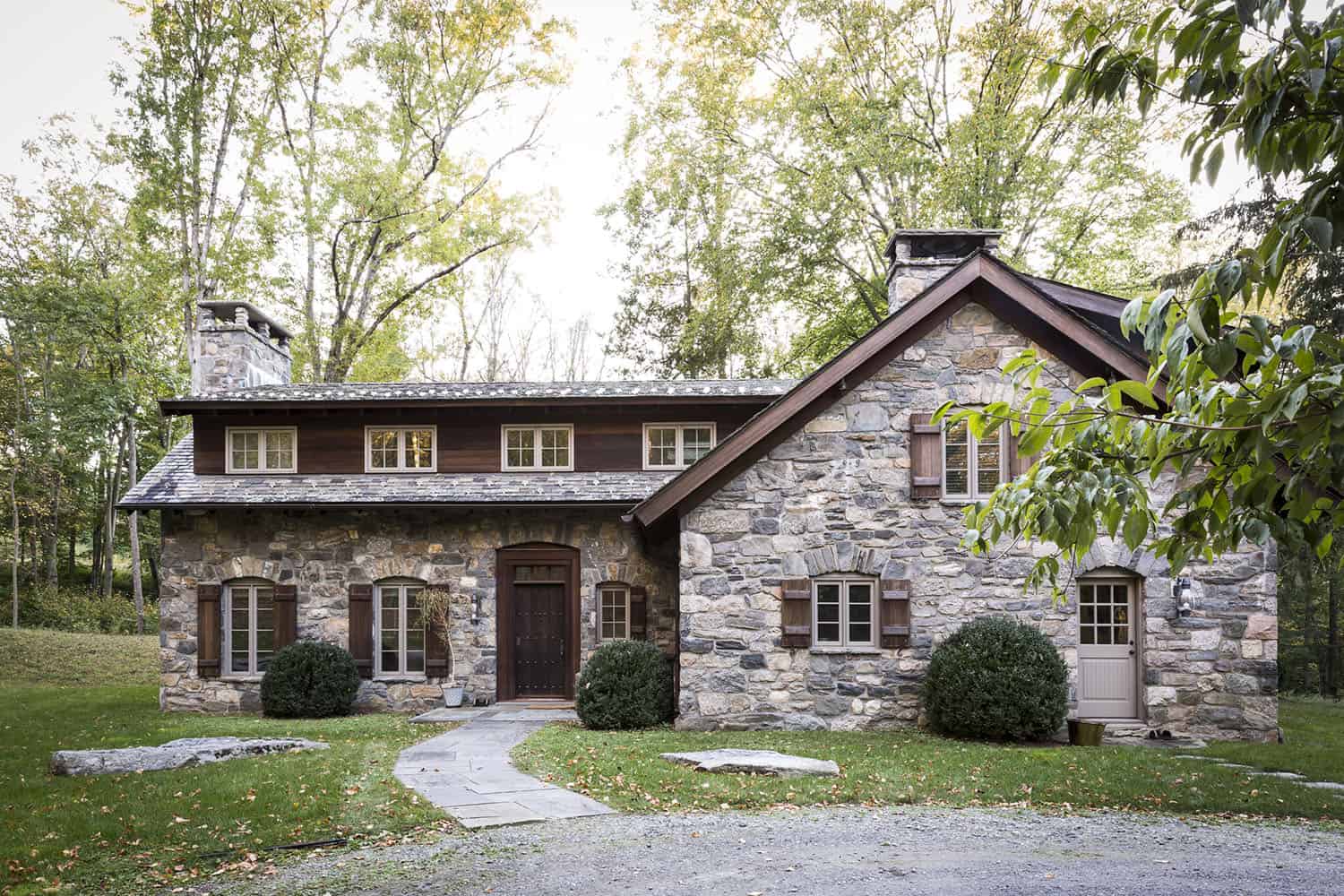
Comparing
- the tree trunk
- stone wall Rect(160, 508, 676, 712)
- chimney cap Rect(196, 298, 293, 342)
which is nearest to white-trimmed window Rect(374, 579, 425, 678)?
stone wall Rect(160, 508, 676, 712)

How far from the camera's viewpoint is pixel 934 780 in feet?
28.9

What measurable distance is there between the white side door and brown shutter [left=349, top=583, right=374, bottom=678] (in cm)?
1042

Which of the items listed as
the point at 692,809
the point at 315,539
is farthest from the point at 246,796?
the point at 315,539

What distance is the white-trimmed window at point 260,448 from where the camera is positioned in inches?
616

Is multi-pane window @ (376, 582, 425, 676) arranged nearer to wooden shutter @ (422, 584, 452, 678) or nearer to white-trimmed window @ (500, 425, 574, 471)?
wooden shutter @ (422, 584, 452, 678)

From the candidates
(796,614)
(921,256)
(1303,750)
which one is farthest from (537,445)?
(1303,750)

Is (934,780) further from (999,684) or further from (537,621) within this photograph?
(537,621)

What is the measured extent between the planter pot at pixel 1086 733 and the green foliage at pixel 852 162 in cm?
1278

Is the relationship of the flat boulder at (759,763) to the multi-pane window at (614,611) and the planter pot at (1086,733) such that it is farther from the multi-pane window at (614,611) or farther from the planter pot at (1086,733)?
the multi-pane window at (614,611)

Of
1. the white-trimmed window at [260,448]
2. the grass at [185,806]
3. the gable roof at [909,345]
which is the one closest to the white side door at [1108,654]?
the gable roof at [909,345]

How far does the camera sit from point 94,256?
27.0 metres

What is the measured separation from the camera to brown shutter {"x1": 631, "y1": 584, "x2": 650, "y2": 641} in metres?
14.6

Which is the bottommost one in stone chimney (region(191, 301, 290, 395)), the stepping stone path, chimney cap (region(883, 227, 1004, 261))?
the stepping stone path

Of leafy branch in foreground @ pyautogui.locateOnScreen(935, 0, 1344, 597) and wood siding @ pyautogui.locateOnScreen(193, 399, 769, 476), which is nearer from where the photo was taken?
leafy branch in foreground @ pyautogui.locateOnScreen(935, 0, 1344, 597)
